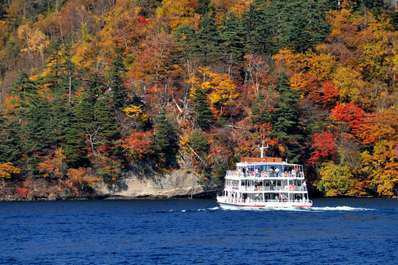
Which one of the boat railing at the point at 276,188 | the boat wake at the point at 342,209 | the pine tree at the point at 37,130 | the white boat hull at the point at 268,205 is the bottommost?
the boat wake at the point at 342,209

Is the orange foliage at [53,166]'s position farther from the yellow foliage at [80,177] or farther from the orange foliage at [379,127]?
the orange foliage at [379,127]

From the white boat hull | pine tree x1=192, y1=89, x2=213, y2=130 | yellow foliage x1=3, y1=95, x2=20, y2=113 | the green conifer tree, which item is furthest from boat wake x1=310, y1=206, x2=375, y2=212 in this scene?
yellow foliage x1=3, y1=95, x2=20, y2=113

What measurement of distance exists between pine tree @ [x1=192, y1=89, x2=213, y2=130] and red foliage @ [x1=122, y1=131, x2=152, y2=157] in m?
6.52

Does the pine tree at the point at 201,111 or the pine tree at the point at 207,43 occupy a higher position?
the pine tree at the point at 207,43

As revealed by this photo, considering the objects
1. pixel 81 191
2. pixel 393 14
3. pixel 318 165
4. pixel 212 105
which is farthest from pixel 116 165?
pixel 393 14

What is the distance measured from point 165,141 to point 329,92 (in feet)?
72.6

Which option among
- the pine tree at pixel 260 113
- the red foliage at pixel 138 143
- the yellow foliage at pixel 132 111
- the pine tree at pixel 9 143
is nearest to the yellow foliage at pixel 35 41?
the pine tree at pixel 9 143

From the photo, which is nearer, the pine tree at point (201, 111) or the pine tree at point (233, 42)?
the pine tree at point (201, 111)

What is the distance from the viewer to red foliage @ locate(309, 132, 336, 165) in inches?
4596

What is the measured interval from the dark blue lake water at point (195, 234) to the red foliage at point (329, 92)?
20.2 metres

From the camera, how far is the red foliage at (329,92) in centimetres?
12375

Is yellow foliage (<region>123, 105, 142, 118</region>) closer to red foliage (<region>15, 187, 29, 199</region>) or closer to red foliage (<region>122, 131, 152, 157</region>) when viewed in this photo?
red foliage (<region>122, 131, 152, 157</region>)

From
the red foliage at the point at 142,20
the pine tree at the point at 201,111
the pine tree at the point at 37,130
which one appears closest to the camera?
the pine tree at the point at 37,130

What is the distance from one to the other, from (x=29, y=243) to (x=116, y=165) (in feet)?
128
